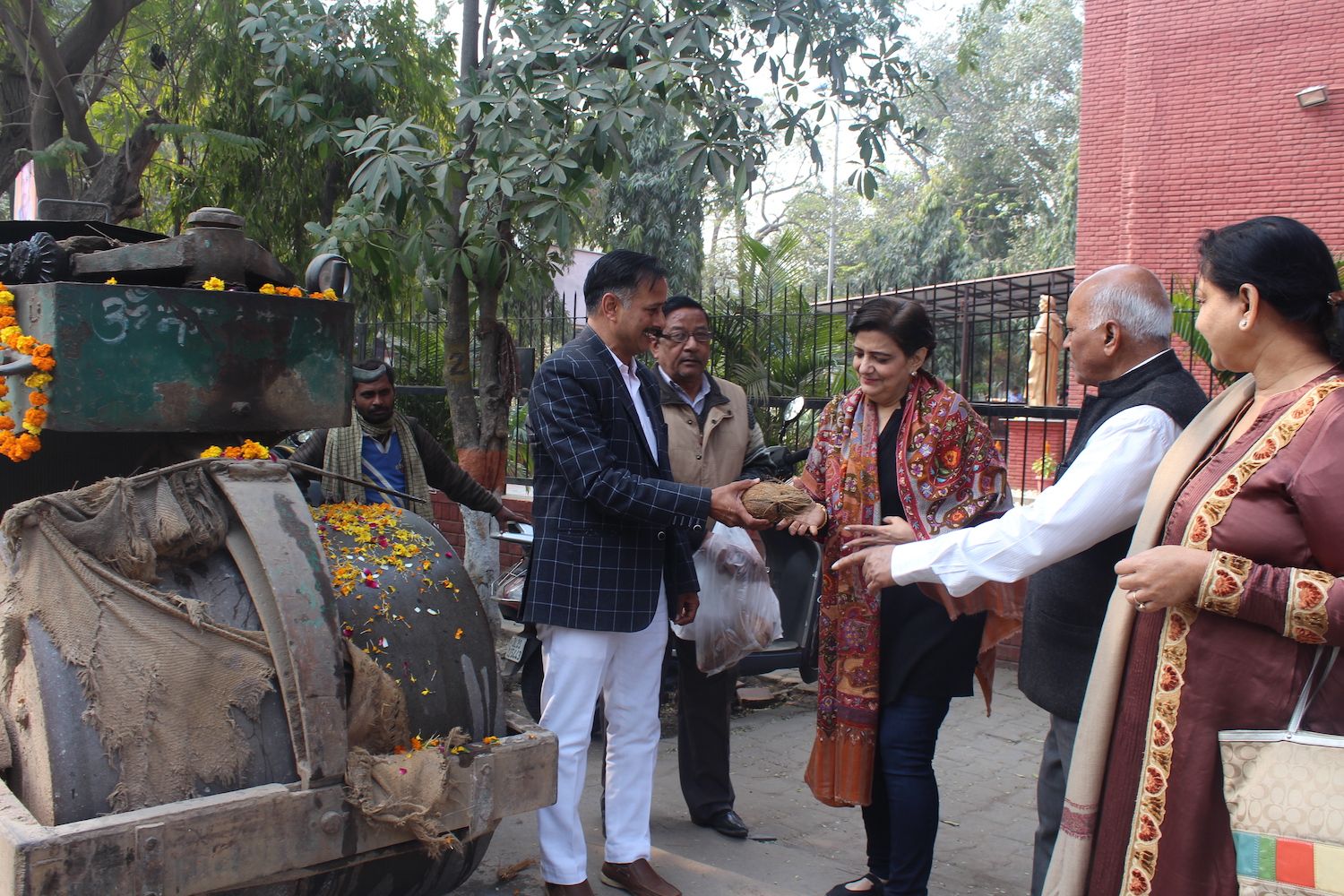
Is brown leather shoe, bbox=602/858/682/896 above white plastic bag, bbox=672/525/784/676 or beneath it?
beneath

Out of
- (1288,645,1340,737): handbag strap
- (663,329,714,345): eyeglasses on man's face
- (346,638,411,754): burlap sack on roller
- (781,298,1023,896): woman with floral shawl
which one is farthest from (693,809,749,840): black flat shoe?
(1288,645,1340,737): handbag strap

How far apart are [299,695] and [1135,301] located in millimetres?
2165

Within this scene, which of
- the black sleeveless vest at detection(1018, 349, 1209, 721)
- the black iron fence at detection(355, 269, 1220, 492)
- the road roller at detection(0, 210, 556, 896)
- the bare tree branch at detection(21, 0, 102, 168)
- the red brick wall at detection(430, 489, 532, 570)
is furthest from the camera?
the red brick wall at detection(430, 489, 532, 570)

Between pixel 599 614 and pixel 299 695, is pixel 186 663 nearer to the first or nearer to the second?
pixel 299 695

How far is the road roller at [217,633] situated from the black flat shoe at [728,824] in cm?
154

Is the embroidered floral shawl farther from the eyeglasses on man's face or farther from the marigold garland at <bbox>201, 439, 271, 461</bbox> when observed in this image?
the marigold garland at <bbox>201, 439, 271, 461</bbox>

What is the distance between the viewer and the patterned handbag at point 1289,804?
203 cm

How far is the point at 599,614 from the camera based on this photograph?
11.5 feet

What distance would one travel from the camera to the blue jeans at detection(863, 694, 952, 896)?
11.2 ft

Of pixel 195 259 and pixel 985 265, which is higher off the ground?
pixel 985 265

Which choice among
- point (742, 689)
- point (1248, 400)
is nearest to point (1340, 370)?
point (1248, 400)

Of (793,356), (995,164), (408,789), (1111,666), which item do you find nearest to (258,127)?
(793,356)

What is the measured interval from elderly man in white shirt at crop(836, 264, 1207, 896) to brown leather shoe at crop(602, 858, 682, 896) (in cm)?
119

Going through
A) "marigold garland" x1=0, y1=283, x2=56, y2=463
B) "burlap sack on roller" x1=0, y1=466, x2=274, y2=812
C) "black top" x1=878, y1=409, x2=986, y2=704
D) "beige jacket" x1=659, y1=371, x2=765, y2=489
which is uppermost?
"marigold garland" x1=0, y1=283, x2=56, y2=463
